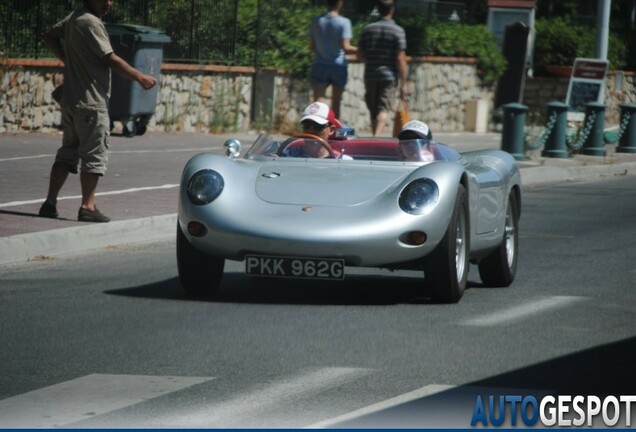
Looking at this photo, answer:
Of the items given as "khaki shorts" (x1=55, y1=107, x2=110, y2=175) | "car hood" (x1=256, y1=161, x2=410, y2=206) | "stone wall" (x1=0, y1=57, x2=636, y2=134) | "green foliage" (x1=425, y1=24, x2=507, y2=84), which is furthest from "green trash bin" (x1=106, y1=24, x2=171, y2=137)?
"car hood" (x1=256, y1=161, x2=410, y2=206)

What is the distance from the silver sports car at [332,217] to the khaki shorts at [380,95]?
9713 mm

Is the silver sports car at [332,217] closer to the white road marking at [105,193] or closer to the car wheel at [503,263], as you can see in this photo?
the car wheel at [503,263]

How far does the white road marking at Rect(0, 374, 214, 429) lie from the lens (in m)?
6.32

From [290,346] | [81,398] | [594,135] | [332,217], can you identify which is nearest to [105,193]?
[332,217]

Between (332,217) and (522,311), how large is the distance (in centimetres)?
120

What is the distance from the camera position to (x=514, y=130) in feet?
73.5

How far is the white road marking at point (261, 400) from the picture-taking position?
6281 mm

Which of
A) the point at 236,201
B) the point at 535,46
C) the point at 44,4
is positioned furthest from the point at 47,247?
the point at 535,46

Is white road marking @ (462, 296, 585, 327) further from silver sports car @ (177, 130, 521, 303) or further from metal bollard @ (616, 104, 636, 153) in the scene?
metal bollard @ (616, 104, 636, 153)

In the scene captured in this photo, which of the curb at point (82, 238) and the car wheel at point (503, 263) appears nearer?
the car wheel at point (503, 263)

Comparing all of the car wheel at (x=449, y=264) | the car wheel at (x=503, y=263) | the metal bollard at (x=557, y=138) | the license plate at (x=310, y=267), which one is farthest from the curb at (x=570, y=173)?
the license plate at (x=310, y=267)

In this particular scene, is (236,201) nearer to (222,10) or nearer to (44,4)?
(44,4)

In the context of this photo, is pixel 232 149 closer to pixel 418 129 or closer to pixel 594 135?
pixel 418 129

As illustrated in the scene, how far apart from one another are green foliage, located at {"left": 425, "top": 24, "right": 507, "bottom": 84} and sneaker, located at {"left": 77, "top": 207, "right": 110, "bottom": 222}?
66.7 ft
